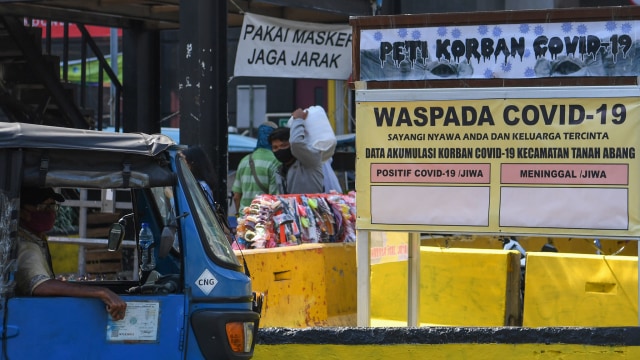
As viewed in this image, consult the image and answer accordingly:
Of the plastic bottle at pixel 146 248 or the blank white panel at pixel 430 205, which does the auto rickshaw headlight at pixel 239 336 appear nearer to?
the plastic bottle at pixel 146 248

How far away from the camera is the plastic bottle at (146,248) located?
5.33 meters

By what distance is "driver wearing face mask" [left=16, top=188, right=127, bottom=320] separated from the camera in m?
4.59

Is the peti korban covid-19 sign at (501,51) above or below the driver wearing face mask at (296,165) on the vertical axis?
above

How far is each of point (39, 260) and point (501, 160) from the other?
330 centimetres

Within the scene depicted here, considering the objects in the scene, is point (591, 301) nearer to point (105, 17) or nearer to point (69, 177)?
point (69, 177)

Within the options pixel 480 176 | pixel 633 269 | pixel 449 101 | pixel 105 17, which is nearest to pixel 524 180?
pixel 480 176

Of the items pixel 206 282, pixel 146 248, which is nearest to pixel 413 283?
pixel 146 248

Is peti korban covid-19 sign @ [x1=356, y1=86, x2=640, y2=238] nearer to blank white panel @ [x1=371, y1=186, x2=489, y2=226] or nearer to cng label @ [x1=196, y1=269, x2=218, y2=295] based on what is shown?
blank white panel @ [x1=371, y1=186, x2=489, y2=226]

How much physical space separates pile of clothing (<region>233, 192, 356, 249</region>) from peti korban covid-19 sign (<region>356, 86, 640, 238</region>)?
5.85 feet

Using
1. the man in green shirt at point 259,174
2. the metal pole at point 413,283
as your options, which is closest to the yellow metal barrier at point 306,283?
the metal pole at point 413,283

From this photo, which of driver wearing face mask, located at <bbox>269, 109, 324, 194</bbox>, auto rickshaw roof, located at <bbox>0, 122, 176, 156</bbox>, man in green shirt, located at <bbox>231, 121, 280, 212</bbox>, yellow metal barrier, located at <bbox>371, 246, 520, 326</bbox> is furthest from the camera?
man in green shirt, located at <bbox>231, 121, 280, 212</bbox>

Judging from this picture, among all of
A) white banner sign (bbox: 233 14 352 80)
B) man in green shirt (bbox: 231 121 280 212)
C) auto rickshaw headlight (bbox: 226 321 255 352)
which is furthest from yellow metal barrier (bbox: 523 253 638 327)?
auto rickshaw headlight (bbox: 226 321 255 352)

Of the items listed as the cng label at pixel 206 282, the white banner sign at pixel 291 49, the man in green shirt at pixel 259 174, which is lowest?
the cng label at pixel 206 282

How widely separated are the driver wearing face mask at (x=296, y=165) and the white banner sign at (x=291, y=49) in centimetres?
82
